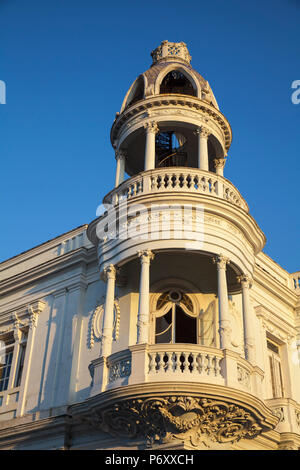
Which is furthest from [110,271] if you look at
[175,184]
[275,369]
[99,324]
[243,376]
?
[275,369]

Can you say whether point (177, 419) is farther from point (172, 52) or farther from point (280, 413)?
point (172, 52)

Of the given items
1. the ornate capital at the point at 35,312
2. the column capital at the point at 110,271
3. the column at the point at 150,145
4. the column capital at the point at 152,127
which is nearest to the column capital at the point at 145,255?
the column capital at the point at 110,271

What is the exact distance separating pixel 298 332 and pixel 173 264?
271 inches

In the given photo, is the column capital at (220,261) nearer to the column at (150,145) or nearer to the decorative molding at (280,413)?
the column at (150,145)

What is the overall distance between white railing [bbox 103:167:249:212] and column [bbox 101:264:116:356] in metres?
2.18

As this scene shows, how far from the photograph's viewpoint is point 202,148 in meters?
18.7

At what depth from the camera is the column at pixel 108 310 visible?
50.9ft

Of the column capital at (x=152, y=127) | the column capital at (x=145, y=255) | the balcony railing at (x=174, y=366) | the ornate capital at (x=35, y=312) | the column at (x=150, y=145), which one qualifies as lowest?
the balcony railing at (x=174, y=366)

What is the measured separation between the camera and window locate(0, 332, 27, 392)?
19.6 m

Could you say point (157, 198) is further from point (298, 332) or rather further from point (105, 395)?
point (298, 332)

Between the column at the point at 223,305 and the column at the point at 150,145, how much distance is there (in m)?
3.88

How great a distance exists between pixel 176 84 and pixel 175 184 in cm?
609

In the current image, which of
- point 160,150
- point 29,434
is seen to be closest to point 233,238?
point 160,150

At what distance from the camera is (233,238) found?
1667 centimetres
